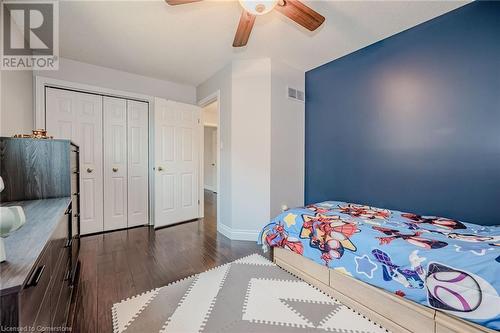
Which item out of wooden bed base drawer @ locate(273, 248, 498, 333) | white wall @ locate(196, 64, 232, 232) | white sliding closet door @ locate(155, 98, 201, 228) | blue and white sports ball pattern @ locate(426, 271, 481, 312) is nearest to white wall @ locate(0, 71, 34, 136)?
white sliding closet door @ locate(155, 98, 201, 228)

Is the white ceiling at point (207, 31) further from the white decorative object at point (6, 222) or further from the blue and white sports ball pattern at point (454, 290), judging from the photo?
the blue and white sports ball pattern at point (454, 290)

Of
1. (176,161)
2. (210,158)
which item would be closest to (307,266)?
(176,161)

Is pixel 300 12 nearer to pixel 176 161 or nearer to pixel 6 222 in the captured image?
pixel 6 222

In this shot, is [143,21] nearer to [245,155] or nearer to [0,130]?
[0,130]

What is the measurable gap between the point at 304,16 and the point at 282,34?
75 cm

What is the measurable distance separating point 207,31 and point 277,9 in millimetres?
968

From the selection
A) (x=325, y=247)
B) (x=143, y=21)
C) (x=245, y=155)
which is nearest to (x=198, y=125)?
(x=245, y=155)

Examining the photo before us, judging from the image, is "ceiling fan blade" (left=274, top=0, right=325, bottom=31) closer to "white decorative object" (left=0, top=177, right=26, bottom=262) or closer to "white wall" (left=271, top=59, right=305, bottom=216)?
"white wall" (left=271, top=59, right=305, bottom=216)

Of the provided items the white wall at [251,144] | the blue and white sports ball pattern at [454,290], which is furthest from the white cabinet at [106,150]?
the blue and white sports ball pattern at [454,290]

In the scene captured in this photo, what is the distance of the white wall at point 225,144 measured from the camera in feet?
9.79

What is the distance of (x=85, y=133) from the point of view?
2.97 m

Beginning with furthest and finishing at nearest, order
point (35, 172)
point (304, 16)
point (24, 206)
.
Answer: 1. point (304, 16)
2. point (35, 172)
3. point (24, 206)

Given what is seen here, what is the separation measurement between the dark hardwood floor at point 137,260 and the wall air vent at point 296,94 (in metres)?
2.14

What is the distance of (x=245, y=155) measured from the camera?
115 inches
